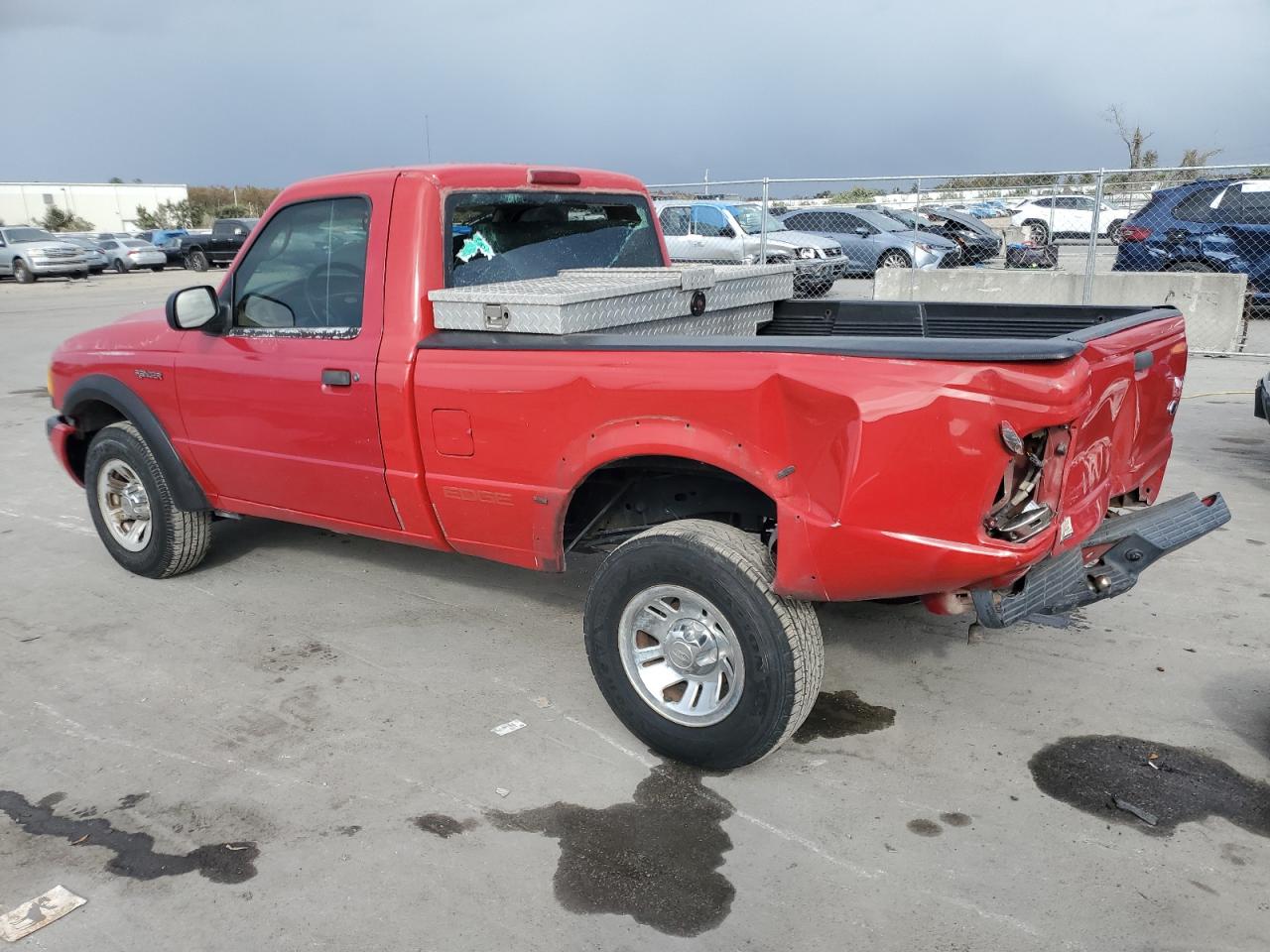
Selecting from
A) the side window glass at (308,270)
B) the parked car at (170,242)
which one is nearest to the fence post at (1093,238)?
the side window glass at (308,270)

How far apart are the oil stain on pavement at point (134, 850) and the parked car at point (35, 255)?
30.4 meters

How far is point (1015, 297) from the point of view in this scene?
13.0m

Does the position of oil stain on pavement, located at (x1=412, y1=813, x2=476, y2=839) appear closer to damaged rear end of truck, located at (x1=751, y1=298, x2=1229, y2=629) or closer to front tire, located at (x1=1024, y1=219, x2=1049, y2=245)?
damaged rear end of truck, located at (x1=751, y1=298, x2=1229, y2=629)

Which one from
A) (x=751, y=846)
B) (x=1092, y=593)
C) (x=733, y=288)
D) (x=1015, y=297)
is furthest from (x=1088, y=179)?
(x=751, y=846)

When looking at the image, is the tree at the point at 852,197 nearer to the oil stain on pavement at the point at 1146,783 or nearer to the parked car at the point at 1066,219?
the parked car at the point at 1066,219

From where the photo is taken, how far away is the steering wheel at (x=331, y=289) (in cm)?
412

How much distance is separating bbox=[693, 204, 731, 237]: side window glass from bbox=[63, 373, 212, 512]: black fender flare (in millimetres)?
12763

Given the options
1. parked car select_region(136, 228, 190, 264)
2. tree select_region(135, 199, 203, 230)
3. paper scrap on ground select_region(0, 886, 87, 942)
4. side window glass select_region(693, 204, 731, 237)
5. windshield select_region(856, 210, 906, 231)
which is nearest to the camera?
paper scrap on ground select_region(0, 886, 87, 942)

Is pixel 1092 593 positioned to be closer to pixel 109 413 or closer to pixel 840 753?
pixel 840 753

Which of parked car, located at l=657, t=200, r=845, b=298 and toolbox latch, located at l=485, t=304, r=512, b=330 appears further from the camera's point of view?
parked car, located at l=657, t=200, r=845, b=298

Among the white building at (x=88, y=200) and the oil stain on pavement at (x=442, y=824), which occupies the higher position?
the white building at (x=88, y=200)

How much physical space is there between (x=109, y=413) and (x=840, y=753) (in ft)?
13.7

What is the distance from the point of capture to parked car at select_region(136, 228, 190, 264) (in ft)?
117

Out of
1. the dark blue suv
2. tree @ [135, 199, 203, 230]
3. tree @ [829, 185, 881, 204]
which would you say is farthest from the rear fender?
tree @ [135, 199, 203, 230]
